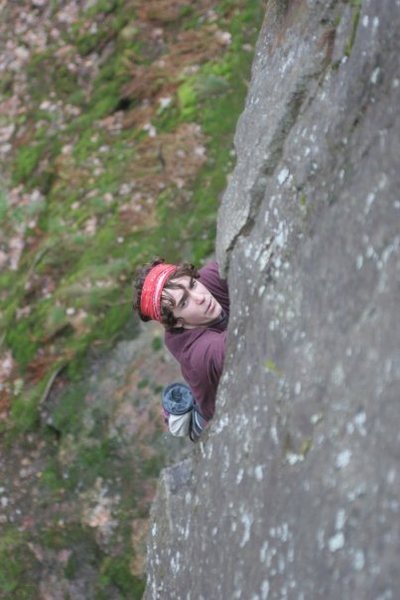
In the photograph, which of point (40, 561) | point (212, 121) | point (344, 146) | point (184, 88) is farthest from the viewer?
point (184, 88)

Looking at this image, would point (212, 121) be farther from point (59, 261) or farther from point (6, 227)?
point (6, 227)

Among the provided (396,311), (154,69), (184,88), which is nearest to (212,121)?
(184,88)

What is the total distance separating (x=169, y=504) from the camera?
450 centimetres

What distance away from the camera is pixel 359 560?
9.11 ft

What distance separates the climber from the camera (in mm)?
4262

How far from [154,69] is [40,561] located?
6694 mm

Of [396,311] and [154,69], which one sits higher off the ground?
[396,311]

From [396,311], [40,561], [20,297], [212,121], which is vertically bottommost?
[40,561]

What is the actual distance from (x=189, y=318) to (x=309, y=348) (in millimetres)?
1090

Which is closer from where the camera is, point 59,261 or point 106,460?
point 106,460

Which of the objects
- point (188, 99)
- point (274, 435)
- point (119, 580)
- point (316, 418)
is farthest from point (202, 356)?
point (188, 99)

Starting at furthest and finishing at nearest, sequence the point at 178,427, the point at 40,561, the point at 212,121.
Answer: the point at 212,121 → the point at 40,561 → the point at 178,427

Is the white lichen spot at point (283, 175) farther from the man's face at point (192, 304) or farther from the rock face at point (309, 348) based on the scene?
the man's face at point (192, 304)

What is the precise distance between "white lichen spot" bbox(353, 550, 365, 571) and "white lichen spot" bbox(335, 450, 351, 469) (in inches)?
13.7
